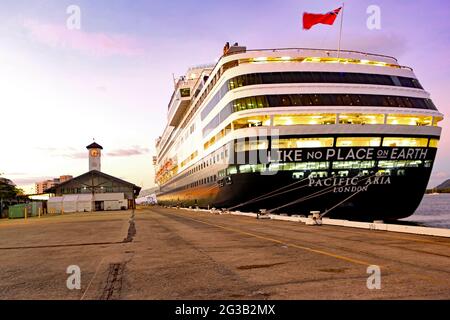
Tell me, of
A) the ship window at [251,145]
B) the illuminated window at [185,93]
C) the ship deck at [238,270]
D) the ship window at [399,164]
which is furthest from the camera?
the illuminated window at [185,93]

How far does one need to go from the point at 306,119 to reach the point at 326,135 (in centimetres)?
254

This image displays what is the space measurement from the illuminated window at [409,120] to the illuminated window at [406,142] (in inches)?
63.6

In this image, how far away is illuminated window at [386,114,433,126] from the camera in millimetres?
31962

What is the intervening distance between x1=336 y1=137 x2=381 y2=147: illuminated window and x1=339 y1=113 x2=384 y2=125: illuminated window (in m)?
1.63

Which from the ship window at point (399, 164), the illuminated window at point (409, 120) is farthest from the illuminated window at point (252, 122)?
the illuminated window at point (409, 120)

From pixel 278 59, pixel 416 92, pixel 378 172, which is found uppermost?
pixel 278 59

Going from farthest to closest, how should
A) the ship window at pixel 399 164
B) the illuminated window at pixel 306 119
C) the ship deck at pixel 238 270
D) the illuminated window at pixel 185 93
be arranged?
the illuminated window at pixel 185 93 → the illuminated window at pixel 306 119 → the ship window at pixel 399 164 → the ship deck at pixel 238 270

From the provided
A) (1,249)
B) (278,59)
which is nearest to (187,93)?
(278,59)

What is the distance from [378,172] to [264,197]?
8.92 metres

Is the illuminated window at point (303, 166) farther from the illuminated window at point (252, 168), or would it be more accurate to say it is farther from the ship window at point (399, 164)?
the ship window at point (399, 164)

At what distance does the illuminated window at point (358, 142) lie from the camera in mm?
29836

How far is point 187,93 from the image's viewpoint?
241 feet
